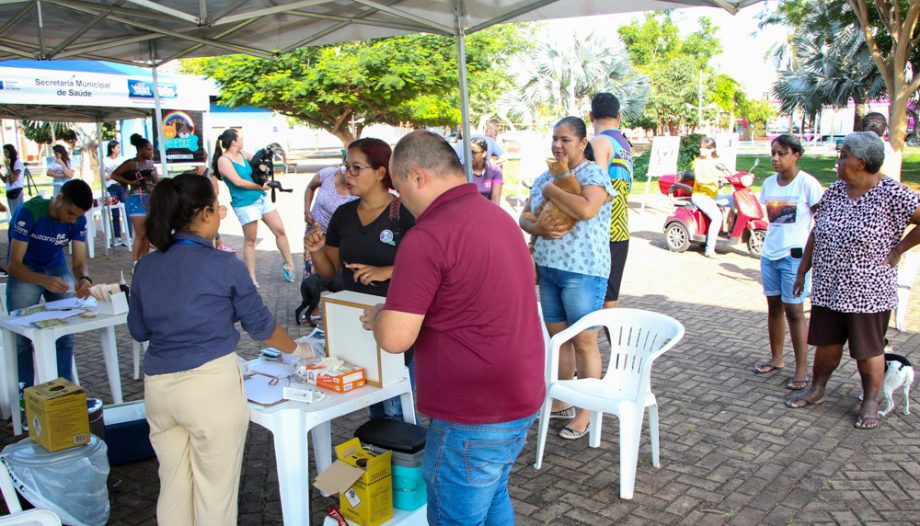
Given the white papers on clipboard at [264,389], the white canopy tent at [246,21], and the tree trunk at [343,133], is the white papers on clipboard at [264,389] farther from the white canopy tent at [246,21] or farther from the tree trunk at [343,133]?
the tree trunk at [343,133]

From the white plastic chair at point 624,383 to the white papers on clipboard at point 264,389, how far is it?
150cm

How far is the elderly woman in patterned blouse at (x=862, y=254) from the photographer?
13.0 feet

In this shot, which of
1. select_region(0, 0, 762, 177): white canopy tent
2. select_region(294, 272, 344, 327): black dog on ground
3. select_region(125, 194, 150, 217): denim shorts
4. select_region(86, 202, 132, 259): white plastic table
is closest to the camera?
select_region(0, 0, 762, 177): white canopy tent

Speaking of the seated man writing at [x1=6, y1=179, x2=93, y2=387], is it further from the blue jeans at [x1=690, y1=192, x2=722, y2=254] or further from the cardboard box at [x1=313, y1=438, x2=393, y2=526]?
the blue jeans at [x1=690, y1=192, x2=722, y2=254]

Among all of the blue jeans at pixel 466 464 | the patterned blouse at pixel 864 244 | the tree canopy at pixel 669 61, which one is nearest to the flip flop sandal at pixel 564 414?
the patterned blouse at pixel 864 244

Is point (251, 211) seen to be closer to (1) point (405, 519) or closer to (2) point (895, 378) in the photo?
(1) point (405, 519)

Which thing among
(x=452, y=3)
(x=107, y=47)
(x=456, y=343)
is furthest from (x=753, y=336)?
(x=107, y=47)

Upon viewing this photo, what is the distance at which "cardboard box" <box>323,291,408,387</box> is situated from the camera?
2883mm

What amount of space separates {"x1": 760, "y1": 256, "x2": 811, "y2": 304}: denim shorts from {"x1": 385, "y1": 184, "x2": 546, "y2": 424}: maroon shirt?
337cm

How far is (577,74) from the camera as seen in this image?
32.4 metres

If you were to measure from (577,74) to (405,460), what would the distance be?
104 feet

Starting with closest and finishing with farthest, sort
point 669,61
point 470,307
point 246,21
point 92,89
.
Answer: point 470,307
point 246,21
point 92,89
point 669,61

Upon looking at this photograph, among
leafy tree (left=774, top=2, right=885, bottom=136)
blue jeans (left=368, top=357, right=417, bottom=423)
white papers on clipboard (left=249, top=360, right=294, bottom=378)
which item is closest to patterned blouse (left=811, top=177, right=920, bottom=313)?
blue jeans (left=368, top=357, right=417, bottom=423)

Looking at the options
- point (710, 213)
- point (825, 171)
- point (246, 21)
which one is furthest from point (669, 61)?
point (246, 21)
